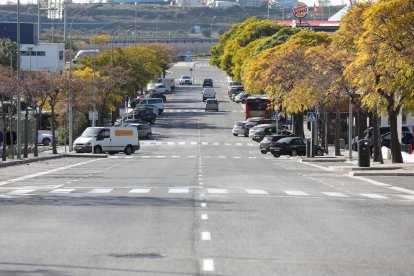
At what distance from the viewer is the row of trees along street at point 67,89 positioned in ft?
214

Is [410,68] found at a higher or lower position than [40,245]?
higher

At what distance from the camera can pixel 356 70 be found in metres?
50.2

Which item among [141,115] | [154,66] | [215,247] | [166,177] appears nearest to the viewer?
[215,247]

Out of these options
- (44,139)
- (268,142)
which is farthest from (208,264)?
(44,139)

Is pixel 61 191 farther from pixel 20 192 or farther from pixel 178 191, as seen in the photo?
pixel 178 191

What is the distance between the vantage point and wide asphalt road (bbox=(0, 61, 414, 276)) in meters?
16.2

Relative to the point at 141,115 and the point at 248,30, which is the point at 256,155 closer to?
the point at 141,115

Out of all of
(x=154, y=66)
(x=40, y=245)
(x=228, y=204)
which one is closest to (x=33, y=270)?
(x=40, y=245)

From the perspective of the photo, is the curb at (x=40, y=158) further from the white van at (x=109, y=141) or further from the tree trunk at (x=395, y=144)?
the tree trunk at (x=395, y=144)

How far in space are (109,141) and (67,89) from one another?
4712 millimetres

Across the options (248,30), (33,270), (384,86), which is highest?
(248,30)

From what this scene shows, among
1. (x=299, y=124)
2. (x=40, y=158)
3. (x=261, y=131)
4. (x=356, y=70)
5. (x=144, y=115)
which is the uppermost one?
(x=356, y=70)

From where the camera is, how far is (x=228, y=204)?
92.2 ft

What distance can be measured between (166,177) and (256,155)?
104 ft
